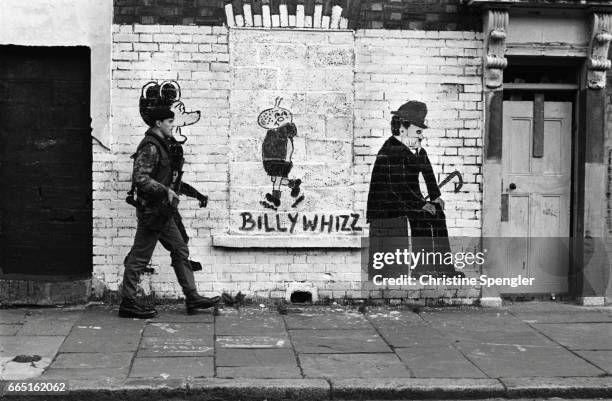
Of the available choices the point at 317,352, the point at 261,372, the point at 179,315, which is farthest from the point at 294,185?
the point at 261,372

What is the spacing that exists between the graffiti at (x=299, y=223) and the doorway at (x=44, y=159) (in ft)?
5.86

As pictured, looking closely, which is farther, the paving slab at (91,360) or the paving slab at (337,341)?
the paving slab at (337,341)

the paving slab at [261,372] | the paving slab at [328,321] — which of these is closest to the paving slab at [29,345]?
the paving slab at [261,372]

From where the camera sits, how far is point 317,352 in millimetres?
7375

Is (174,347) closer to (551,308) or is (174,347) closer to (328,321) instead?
(328,321)

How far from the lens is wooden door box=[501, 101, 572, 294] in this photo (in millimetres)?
9805

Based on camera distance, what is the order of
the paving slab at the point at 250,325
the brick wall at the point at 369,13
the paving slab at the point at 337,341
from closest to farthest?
the paving slab at the point at 337,341, the paving slab at the point at 250,325, the brick wall at the point at 369,13

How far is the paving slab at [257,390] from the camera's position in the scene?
6.24m

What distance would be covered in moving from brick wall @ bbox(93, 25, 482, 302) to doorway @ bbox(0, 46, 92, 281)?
0.99 ft

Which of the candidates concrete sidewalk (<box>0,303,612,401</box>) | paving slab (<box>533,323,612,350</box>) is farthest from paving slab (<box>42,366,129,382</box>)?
paving slab (<box>533,323,612,350</box>)

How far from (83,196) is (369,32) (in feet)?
11.9

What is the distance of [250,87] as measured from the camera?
30.6ft

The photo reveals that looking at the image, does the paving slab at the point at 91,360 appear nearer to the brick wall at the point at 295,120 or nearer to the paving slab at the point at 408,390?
the paving slab at the point at 408,390

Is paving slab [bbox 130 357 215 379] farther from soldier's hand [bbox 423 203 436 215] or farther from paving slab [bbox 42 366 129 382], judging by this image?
soldier's hand [bbox 423 203 436 215]
